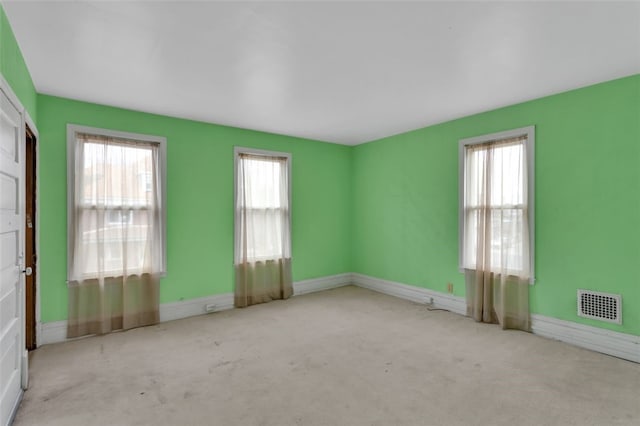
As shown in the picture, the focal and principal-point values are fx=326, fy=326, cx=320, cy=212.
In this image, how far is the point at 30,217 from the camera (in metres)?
3.31

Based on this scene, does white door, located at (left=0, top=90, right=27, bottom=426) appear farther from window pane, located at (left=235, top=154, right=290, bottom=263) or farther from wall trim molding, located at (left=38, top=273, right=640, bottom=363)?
window pane, located at (left=235, top=154, right=290, bottom=263)

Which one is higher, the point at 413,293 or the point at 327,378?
the point at 413,293

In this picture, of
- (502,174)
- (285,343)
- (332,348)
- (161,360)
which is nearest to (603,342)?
(502,174)

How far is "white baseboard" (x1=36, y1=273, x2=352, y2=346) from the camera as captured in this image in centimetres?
348

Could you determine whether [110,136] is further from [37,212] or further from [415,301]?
[415,301]

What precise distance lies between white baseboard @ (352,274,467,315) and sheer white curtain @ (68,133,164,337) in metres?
3.38

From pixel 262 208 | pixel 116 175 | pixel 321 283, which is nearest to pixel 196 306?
pixel 262 208

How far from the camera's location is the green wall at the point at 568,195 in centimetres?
310

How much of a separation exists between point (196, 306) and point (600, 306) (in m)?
4.63

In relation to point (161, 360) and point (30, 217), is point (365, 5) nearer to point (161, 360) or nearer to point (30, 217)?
point (161, 360)

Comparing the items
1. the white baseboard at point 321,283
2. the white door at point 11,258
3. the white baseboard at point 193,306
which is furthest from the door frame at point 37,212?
the white baseboard at point 321,283

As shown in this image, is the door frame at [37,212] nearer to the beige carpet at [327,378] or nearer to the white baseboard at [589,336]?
the beige carpet at [327,378]

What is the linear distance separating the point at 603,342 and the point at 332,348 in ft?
8.73

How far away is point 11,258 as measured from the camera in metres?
2.26
